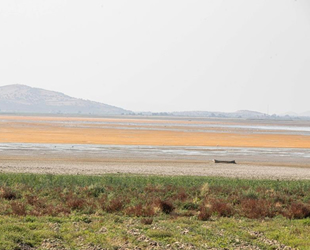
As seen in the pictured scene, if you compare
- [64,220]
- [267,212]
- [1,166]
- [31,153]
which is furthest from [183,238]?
[31,153]

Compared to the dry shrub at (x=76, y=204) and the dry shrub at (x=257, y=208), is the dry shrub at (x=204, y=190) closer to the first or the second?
the dry shrub at (x=257, y=208)

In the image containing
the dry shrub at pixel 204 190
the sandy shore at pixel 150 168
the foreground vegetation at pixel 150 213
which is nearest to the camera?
the foreground vegetation at pixel 150 213

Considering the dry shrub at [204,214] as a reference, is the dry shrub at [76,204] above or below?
above

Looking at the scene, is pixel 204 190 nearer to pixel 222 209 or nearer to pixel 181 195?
pixel 181 195

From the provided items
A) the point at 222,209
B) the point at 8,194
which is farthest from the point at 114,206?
the point at 8,194

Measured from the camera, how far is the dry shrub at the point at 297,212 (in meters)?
19.0

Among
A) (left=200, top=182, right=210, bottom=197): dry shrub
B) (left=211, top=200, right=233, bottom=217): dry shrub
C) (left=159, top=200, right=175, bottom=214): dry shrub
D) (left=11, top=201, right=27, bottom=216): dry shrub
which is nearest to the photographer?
(left=11, top=201, right=27, bottom=216): dry shrub

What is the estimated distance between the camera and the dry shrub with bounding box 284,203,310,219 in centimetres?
1905

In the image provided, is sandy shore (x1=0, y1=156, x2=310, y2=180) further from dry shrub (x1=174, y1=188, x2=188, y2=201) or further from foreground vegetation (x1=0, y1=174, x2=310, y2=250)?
dry shrub (x1=174, y1=188, x2=188, y2=201)

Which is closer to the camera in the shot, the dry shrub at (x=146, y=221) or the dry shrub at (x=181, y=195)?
the dry shrub at (x=146, y=221)

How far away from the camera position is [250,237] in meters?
15.3

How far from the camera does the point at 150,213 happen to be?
1822 centimetres

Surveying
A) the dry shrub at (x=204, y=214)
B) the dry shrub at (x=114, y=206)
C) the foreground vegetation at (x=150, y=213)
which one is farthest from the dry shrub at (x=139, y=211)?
the dry shrub at (x=204, y=214)

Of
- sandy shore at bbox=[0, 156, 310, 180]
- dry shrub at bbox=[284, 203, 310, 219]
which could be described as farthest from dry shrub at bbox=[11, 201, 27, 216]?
sandy shore at bbox=[0, 156, 310, 180]
